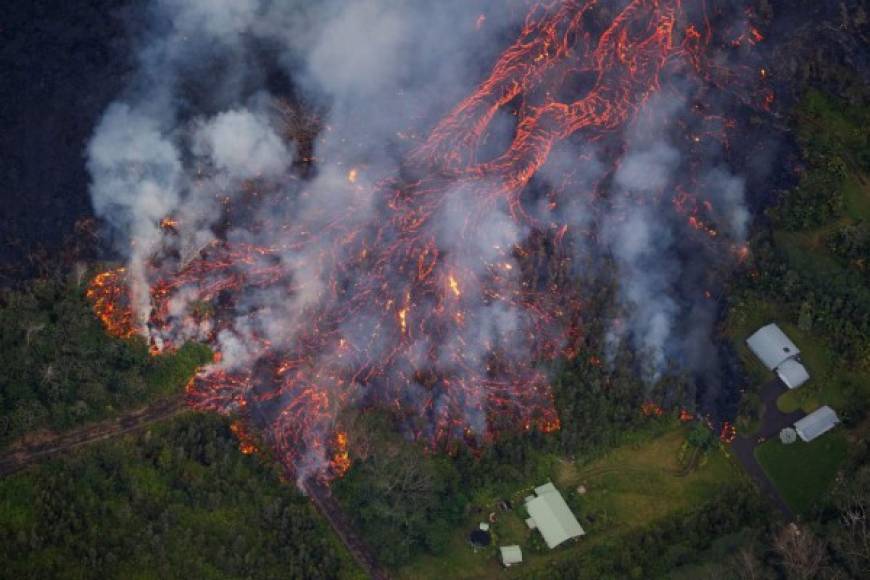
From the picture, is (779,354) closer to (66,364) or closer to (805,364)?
(805,364)

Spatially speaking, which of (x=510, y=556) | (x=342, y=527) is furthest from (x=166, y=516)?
(x=510, y=556)

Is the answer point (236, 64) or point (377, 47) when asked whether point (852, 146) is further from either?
point (236, 64)

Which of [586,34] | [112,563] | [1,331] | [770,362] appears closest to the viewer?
[112,563]

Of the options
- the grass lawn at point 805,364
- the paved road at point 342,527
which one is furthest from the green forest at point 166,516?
the grass lawn at point 805,364

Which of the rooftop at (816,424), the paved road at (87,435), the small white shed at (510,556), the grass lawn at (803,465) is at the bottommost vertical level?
the grass lawn at (803,465)

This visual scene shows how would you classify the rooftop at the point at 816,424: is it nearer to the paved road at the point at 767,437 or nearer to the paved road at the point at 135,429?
the paved road at the point at 767,437

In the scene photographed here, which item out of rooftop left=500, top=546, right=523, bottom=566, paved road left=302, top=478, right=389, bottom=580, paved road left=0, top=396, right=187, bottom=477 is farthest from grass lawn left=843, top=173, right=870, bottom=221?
paved road left=0, top=396, right=187, bottom=477

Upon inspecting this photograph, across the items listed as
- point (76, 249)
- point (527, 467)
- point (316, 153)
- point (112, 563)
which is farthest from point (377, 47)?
point (112, 563)
